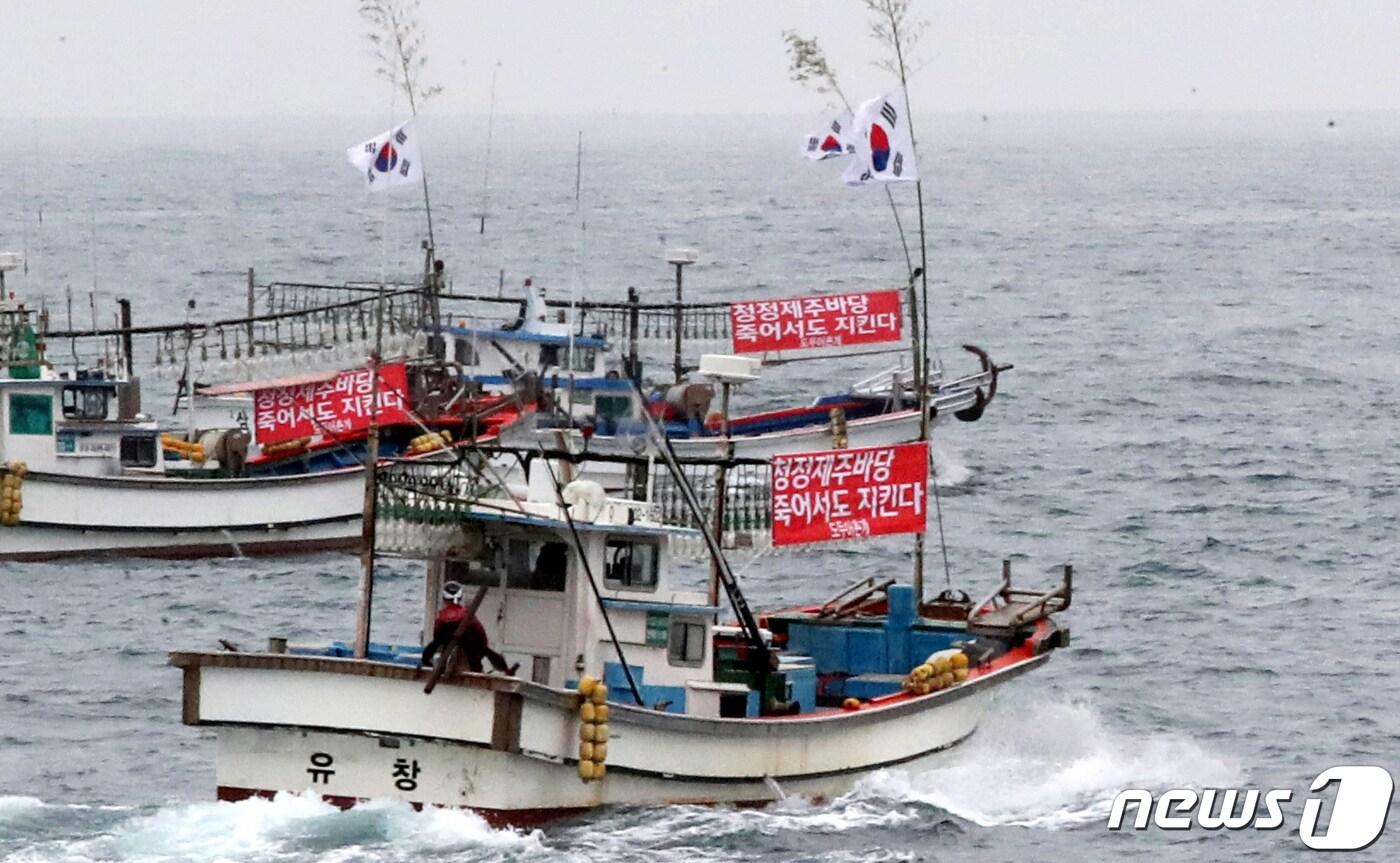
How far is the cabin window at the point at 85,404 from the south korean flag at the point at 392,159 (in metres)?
8.19

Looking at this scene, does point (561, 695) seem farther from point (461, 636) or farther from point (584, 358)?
point (584, 358)

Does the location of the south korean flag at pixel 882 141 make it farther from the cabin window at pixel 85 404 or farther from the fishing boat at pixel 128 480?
the cabin window at pixel 85 404

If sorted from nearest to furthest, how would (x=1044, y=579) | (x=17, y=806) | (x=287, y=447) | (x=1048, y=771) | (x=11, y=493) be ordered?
(x=17, y=806) → (x=1048, y=771) → (x=11, y=493) → (x=1044, y=579) → (x=287, y=447)

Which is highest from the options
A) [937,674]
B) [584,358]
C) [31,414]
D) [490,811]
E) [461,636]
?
[584,358]

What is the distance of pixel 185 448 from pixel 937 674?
67.4ft

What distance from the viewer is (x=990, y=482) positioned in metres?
58.9

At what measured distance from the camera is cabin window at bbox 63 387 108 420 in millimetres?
47781

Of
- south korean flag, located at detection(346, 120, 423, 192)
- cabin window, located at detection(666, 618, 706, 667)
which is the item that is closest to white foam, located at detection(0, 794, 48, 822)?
cabin window, located at detection(666, 618, 706, 667)

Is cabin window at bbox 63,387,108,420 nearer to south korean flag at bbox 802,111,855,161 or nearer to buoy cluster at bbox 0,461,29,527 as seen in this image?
buoy cluster at bbox 0,461,29,527

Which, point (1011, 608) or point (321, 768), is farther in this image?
point (1011, 608)

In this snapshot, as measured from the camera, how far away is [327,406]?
150ft

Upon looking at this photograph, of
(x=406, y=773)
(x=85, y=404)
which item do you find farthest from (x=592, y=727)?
(x=85, y=404)

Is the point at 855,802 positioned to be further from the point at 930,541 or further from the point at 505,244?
the point at 505,244

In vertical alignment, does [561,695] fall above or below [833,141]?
below
